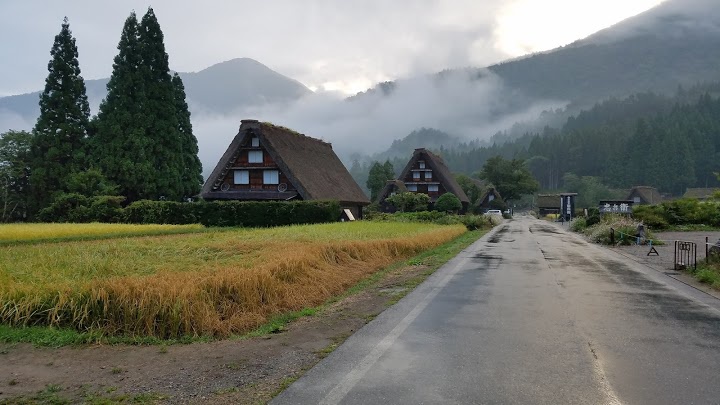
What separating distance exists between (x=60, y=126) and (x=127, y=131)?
5.32 m

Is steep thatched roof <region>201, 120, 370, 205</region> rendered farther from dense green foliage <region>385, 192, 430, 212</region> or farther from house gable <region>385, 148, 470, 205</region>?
house gable <region>385, 148, 470, 205</region>

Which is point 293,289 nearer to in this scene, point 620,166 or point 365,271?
point 365,271

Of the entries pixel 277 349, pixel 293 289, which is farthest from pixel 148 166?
Answer: pixel 277 349

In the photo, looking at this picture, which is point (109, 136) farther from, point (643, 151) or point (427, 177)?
point (643, 151)

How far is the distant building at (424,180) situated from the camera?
65938mm

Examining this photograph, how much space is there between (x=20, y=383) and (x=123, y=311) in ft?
5.55

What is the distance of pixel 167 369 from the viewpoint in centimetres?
488

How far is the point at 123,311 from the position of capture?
616 centimetres

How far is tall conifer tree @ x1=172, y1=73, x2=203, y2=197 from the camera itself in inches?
1694

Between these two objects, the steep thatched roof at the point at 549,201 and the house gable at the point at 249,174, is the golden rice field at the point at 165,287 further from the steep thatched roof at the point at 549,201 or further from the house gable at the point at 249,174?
the steep thatched roof at the point at 549,201

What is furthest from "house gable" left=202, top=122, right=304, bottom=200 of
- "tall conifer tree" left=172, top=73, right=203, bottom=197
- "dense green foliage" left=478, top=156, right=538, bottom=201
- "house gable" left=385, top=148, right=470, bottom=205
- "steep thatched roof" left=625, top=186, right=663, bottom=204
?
"steep thatched roof" left=625, top=186, right=663, bottom=204

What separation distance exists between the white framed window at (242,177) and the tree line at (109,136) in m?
4.67

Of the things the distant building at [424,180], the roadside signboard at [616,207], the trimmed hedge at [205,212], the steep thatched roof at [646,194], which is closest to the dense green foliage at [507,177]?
the distant building at [424,180]

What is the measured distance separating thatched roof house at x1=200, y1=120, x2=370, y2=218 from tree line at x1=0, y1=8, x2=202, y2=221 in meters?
3.79
